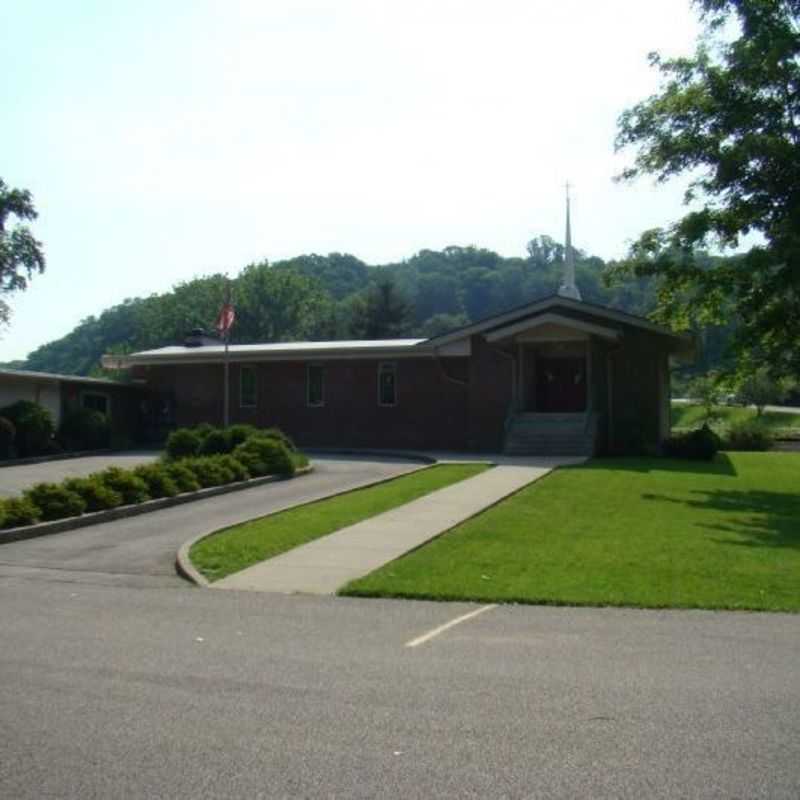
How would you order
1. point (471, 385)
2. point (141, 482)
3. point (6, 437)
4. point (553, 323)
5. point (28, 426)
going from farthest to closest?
point (471, 385), point (28, 426), point (553, 323), point (6, 437), point (141, 482)

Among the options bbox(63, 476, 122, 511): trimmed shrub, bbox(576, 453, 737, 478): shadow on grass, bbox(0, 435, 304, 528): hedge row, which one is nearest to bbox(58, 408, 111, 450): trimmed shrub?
bbox(0, 435, 304, 528): hedge row

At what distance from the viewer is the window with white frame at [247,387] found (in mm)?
34250

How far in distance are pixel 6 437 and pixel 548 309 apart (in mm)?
15863

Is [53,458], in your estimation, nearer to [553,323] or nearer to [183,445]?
[183,445]

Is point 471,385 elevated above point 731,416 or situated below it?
above

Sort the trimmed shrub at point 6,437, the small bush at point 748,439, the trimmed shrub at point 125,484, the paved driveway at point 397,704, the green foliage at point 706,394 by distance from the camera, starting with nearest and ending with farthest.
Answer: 1. the paved driveway at point 397,704
2. the trimmed shrub at point 125,484
3. the trimmed shrub at point 6,437
4. the small bush at point 748,439
5. the green foliage at point 706,394

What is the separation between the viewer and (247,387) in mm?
34406

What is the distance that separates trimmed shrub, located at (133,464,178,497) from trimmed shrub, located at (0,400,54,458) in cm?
1264

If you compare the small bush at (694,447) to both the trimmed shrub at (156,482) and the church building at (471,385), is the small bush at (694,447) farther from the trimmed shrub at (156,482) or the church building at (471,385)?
the trimmed shrub at (156,482)

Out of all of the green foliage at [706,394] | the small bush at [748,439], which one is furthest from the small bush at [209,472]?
the small bush at [748,439]

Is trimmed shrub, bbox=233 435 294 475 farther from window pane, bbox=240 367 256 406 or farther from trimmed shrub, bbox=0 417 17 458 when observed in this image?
window pane, bbox=240 367 256 406

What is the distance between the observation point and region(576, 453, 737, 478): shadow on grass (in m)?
23.8

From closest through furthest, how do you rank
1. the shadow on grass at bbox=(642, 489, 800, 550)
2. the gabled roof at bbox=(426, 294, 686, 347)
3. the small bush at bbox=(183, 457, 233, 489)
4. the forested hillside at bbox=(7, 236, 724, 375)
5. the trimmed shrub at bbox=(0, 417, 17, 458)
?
the shadow on grass at bbox=(642, 489, 800, 550)
the small bush at bbox=(183, 457, 233, 489)
the trimmed shrub at bbox=(0, 417, 17, 458)
the gabled roof at bbox=(426, 294, 686, 347)
the forested hillside at bbox=(7, 236, 724, 375)

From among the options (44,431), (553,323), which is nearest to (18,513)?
(44,431)
